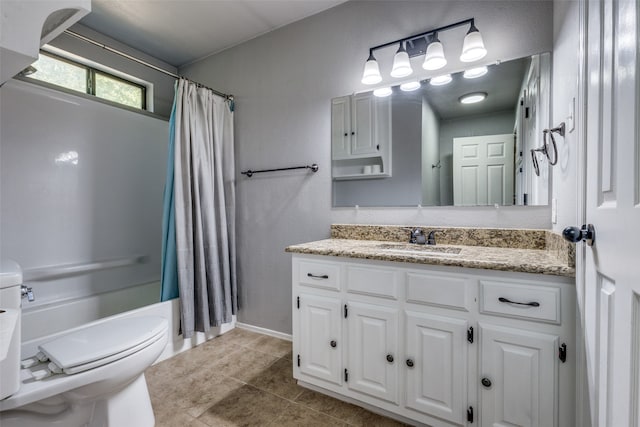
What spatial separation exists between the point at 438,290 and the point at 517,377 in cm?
40

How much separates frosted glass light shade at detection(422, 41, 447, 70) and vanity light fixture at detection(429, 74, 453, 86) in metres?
0.06

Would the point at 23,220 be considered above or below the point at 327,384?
above

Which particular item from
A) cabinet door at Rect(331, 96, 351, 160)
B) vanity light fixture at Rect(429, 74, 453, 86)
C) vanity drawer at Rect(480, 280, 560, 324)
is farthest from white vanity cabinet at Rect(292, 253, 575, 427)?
vanity light fixture at Rect(429, 74, 453, 86)

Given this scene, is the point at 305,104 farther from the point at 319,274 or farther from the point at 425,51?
the point at 319,274

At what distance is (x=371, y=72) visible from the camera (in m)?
1.88

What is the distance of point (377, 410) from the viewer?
148cm

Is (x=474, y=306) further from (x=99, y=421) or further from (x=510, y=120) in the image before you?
(x=99, y=421)

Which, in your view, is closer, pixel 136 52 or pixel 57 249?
pixel 57 249

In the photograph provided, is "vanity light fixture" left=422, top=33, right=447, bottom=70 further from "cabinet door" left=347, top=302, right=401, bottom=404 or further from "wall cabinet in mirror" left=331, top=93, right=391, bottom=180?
"cabinet door" left=347, top=302, right=401, bottom=404

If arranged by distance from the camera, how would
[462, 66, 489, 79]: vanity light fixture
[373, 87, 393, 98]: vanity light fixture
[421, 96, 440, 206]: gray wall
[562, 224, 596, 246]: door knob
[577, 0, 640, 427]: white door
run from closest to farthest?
[577, 0, 640, 427]: white door
[562, 224, 596, 246]: door knob
[462, 66, 489, 79]: vanity light fixture
[421, 96, 440, 206]: gray wall
[373, 87, 393, 98]: vanity light fixture

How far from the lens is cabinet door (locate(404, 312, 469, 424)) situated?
48.2 inches

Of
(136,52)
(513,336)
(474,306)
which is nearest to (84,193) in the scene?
(136,52)

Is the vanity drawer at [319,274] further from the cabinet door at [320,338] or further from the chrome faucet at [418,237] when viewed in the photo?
the chrome faucet at [418,237]

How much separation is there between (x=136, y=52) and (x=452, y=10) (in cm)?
267
